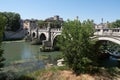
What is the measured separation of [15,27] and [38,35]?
31203 millimetres

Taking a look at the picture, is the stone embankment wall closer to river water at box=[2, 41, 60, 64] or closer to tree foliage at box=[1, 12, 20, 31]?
tree foliage at box=[1, 12, 20, 31]

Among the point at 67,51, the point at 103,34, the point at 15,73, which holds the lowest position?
the point at 15,73

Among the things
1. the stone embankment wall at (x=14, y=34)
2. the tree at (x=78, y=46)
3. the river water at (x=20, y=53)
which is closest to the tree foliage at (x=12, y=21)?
the stone embankment wall at (x=14, y=34)

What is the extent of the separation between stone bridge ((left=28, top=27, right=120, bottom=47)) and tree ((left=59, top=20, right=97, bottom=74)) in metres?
4.68

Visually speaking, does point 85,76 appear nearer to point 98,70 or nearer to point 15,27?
point 98,70

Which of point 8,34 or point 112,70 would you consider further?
point 8,34

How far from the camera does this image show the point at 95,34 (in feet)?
112

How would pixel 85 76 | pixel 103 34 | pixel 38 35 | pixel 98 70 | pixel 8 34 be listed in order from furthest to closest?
pixel 8 34
pixel 38 35
pixel 103 34
pixel 98 70
pixel 85 76

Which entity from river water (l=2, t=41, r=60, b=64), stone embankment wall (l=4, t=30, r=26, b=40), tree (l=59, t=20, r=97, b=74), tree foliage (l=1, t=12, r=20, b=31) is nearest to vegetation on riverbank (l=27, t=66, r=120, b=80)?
tree (l=59, t=20, r=97, b=74)

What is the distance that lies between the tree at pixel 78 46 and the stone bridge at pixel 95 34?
4.68 m

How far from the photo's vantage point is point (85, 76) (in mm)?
26094

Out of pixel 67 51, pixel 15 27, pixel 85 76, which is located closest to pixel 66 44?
pixel 67 51

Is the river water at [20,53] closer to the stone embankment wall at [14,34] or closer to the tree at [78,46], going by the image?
the tree at [78,46]

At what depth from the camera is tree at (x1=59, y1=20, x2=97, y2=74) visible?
26.6 meters
